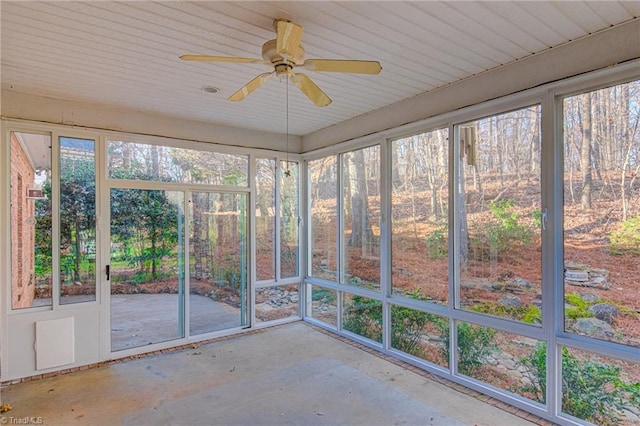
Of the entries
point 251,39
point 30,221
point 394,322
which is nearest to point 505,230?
point 394,322

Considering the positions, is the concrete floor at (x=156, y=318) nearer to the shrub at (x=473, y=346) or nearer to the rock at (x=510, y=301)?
the shrub at (x=473, y=346)

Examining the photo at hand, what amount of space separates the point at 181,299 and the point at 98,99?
2.52 m

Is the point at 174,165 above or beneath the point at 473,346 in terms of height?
above

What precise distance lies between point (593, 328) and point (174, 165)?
4.56 meters

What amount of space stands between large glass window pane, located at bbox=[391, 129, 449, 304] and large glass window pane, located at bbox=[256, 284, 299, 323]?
77.2 inches

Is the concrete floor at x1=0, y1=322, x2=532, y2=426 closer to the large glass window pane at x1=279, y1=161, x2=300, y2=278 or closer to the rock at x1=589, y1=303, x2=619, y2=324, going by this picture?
the rock at x1=589, y1=303, x2=619, y2=324

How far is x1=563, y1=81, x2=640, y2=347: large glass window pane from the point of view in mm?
2445

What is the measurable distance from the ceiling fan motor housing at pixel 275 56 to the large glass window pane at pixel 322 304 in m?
3.47

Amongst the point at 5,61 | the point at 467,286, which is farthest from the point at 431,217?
the point at 5,61

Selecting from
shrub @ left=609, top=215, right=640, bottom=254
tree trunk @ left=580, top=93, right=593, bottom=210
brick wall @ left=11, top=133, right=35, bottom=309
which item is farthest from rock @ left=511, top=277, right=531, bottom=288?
brick wall @ left=11, top=133, right=35, bottom=309

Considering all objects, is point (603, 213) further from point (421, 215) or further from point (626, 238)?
point (421, 215)

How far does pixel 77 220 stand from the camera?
390 cm

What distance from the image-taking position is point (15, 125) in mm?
3566

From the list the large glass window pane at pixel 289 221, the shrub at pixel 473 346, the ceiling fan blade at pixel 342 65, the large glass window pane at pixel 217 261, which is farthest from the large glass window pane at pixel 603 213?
the large glass window pane at pixel 217 261
